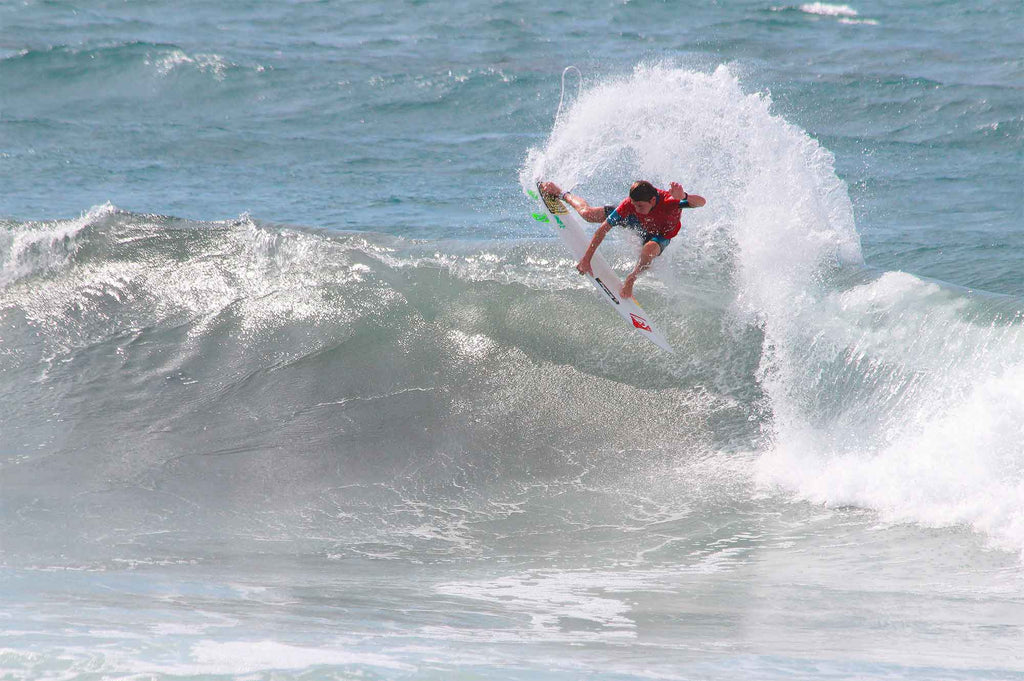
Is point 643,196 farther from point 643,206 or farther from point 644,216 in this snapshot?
point 644,216

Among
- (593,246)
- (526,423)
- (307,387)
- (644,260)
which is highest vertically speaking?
(593,246)

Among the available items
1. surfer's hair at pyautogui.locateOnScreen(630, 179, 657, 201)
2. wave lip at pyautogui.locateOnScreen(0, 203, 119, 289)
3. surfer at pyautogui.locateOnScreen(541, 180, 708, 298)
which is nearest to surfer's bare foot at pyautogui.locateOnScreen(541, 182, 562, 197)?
surfer at pyautogui.locateOnScreen(541, 180, 708, 298)

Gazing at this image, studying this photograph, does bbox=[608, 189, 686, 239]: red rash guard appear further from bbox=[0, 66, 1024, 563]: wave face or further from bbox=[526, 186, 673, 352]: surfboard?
bbox=[0, 66, 1024, 563]: wave face

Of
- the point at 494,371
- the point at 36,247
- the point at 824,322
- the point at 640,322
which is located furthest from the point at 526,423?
the point at 36,247

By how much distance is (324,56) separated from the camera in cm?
2295

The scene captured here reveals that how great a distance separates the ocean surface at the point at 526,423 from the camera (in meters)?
5.13

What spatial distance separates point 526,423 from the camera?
8805 millimetres

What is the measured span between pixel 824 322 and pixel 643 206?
81.7 inches

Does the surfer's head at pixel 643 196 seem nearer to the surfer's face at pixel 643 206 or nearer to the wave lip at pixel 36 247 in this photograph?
the surfer's face at pixel 643 206

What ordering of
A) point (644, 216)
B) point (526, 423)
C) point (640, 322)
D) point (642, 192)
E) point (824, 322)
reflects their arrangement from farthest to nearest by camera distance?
point (640, 322) < point (824, 322) < point (526, 423) < point (644, 216) < point (642, 192)

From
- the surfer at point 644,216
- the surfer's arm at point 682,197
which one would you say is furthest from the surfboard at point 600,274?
the surfer's arm at point 682,197

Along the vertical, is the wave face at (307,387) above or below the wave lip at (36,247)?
below

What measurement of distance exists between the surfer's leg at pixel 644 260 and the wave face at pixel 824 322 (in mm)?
1187

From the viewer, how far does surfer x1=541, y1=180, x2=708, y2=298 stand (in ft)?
26.6
